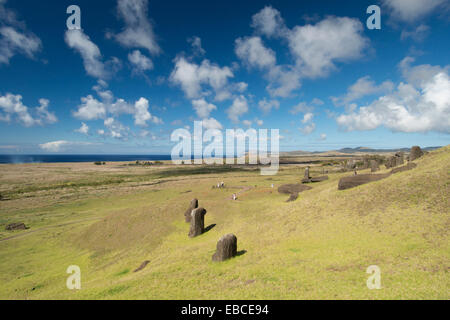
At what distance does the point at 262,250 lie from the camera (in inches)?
559

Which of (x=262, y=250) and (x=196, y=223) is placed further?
(x=196, y=223)

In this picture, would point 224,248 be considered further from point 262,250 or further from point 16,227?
point 16,227

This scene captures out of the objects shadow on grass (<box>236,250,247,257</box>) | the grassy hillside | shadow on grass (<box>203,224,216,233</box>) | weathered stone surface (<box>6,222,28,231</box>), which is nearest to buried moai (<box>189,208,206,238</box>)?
the grassy hillside

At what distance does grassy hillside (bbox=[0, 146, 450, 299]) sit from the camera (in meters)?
9.04

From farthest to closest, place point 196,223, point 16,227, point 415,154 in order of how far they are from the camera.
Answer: point 415,154 → point 16,227 → point 196,223

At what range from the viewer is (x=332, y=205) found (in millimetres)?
19281

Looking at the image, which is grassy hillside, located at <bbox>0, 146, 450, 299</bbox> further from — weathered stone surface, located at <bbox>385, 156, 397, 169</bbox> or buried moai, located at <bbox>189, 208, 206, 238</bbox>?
weathered stone surface, located at <bbox>385, 156, 397, 169</bbox>

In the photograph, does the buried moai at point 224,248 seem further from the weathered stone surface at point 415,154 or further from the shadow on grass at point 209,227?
the weathered stone surface at point 415,154

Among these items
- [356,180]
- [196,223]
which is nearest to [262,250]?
[196,223]
